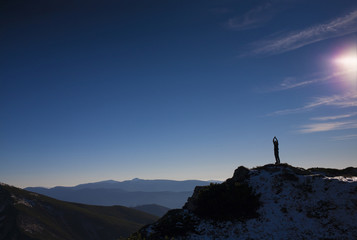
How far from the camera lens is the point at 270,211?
22.6m

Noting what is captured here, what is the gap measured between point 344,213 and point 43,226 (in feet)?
546

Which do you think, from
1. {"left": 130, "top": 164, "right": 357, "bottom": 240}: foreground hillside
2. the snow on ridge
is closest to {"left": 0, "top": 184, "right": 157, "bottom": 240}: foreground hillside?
{"left": 130, "top": 164, "right": 357, "bottom": 240}: foreground hillside

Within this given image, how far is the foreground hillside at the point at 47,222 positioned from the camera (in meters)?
134

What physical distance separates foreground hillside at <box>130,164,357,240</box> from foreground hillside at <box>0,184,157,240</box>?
139695 mm

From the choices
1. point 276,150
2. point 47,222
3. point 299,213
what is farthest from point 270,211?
point 47,222

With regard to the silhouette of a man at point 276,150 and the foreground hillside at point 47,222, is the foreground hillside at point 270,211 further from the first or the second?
the foreground hillside at point 47,222

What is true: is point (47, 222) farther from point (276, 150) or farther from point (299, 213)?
point (299, 213)

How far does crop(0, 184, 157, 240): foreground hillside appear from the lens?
134275mm

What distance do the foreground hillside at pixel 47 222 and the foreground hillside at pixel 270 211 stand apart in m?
140

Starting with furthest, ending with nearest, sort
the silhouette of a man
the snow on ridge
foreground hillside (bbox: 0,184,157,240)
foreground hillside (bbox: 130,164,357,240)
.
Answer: foreground hillside (bbox: 0,184,157,240)
the silhouette of a man
foreground hillside (bbox: 130,164,357,240)
the snow on ridge

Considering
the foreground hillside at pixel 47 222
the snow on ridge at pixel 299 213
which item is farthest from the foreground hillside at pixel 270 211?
the foreground hillside at pixel 47 222

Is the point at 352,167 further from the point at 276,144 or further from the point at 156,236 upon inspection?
the point at 156,236

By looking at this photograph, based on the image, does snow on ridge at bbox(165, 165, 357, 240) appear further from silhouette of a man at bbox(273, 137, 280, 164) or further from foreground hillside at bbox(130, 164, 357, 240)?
silhouette of a man at bbox(273, 137, 280, 164)

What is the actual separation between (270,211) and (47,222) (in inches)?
6643
